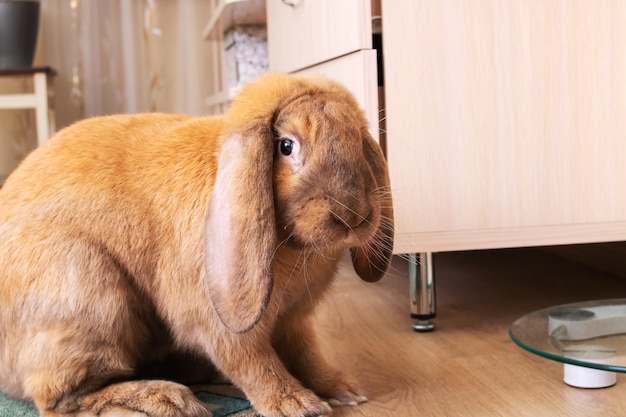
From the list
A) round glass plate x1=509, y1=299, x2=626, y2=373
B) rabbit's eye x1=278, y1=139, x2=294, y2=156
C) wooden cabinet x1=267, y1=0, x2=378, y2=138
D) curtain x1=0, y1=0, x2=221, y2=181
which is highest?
curtain x1=0, y1=0, x2=221, y2=181

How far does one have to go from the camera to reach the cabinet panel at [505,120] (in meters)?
1.39

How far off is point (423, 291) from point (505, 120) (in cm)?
34

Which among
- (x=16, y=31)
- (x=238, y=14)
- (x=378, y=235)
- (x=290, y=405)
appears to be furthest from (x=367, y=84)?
(x=16, y=31)

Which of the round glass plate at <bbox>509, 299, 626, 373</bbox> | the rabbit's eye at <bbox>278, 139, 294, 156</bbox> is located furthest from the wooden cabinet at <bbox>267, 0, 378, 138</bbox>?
the round glass plate at <bbox>509, 299, 626, 373</bbox>

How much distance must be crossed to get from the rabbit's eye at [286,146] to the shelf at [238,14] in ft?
4.74

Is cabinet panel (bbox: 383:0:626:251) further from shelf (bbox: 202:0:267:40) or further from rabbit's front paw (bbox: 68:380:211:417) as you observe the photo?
shelf (bbox: 202:0:267:40)

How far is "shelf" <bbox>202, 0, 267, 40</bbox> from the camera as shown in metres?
2.40

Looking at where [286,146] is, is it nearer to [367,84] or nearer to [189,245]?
[189,245]

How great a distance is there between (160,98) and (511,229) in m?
2.07

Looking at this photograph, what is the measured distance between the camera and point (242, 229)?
3.11 ft

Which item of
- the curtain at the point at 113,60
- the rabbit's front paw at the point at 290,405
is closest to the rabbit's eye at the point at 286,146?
the rabbit's front paw at the point at 290,405

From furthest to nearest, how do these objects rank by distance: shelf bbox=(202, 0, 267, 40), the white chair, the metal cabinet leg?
the white chair → shelf bbox=(202, 0, 267, 40) → the metal cabinet leg

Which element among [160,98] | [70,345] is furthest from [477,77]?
[160,98]

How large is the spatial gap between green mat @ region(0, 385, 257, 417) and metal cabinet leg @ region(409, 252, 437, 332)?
1.43ft
